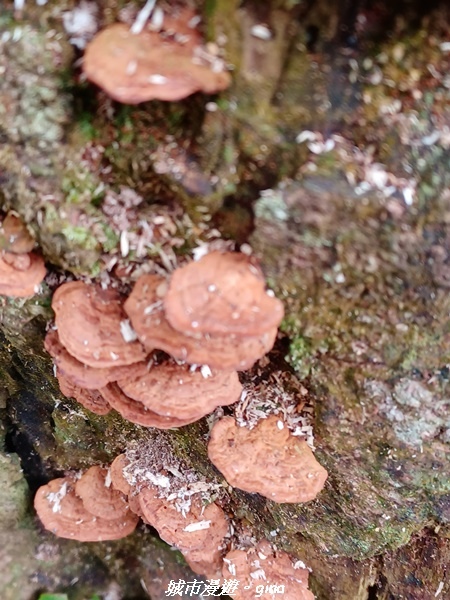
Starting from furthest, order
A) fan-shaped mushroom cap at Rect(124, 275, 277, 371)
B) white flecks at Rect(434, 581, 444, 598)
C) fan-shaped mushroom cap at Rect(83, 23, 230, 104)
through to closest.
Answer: white flecks at Rect(434, 581, 444, 598) < fan-shaped mushroom cap at Rect(124, 275, 277, 371) < fan-shaped mushroom cap at Rect(83, 23, 230, 104)

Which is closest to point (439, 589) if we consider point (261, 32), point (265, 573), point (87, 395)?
point (265, 573)

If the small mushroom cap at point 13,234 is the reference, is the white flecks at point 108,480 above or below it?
below

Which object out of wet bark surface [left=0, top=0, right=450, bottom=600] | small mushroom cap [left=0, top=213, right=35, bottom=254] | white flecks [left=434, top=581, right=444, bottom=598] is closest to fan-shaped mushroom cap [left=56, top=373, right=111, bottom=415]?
wet bark surface [left=0, top=0, right=450, bottom=600]

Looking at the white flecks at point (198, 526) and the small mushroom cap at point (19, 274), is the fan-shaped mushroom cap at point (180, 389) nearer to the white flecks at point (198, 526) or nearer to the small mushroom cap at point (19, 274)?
the small mushroom cap at point (19, 274)

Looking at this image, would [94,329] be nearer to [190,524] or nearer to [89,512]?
[190,524]

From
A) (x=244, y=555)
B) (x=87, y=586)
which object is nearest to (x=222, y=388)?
(x=244, y=555)

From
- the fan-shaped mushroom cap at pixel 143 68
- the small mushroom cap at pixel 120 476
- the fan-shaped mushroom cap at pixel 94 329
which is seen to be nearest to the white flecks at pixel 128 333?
the fan-shaped mushroom cap at pixel 94 329

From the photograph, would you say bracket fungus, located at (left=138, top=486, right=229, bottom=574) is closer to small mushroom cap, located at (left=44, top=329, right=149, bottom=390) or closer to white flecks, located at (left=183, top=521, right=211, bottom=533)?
white flecks, located at (left=183, top=521, right=211, bottom=533)
